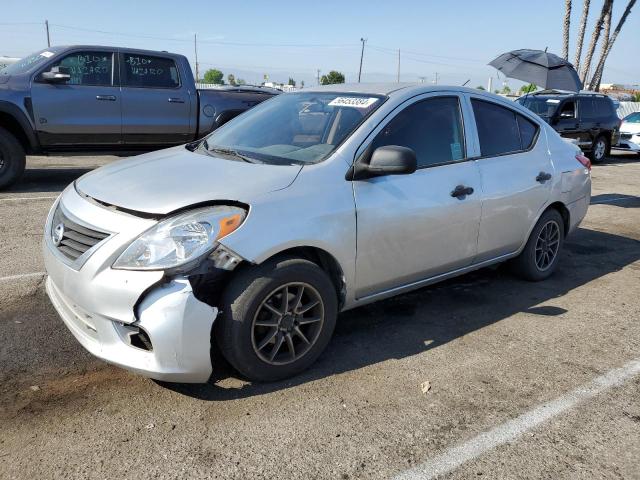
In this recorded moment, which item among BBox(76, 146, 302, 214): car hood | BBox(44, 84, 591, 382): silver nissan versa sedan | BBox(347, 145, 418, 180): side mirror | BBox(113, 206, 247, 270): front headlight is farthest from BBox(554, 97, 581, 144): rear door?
BBox(113, 206, 247, 270): front headlight

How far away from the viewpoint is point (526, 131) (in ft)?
16.0

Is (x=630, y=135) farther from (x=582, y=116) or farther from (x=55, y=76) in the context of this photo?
(x=55, y=76)

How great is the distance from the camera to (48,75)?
8.02m

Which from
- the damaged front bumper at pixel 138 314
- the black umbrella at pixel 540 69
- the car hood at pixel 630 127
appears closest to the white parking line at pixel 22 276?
the damaged front bumper at pixel 138 314

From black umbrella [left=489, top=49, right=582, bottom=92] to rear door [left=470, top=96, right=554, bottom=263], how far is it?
24.5 feet

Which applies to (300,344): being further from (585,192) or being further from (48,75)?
(48,75)

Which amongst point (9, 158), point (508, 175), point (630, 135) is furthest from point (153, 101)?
point (630, 135)

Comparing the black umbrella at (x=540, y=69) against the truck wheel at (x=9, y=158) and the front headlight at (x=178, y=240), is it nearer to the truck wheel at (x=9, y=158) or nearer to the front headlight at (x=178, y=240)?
the truck wheel at (x=9, y=158)

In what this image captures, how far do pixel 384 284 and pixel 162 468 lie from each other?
5.88ft

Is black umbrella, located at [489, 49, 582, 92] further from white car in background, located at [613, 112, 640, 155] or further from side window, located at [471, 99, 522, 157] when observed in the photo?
side window, located at [471, 99, 522, 157]

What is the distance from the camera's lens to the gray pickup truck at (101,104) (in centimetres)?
806

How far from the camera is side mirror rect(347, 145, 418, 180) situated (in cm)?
335

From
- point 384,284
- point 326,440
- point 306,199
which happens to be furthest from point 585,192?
point 326,440

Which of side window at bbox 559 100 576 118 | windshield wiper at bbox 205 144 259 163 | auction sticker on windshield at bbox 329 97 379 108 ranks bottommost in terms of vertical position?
side window at bbox 559 100 576 118
